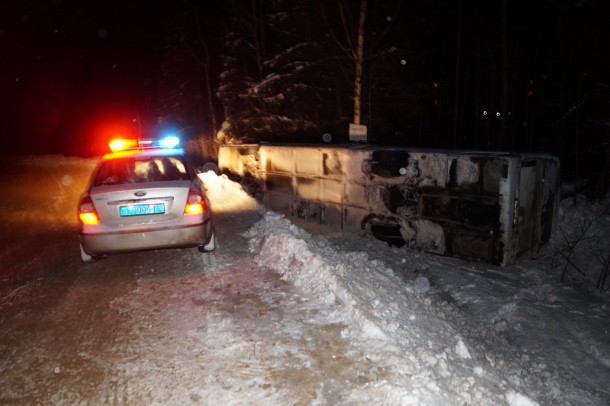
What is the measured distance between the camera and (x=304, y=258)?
556 centimetres

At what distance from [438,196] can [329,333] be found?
3857 millimetres

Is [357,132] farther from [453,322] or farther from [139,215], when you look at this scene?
[453,322]

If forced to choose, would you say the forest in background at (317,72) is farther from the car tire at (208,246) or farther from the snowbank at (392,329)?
the car tire at (208,246)

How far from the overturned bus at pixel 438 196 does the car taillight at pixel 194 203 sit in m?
3.39

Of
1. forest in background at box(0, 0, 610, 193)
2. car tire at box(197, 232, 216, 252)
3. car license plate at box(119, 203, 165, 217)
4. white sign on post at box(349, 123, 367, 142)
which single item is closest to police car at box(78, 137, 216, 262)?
car license plate at box(119, 203, 165, 217)

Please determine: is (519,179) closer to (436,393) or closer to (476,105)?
(436,393)

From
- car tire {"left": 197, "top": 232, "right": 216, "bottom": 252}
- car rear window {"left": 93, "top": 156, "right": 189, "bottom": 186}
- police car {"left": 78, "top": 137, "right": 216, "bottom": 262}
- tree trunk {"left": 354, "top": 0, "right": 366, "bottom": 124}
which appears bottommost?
car tire {"left": 197, "top": 232, "right": 216, "bottom": 252}

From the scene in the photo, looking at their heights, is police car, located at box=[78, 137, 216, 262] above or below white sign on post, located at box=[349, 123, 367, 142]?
below

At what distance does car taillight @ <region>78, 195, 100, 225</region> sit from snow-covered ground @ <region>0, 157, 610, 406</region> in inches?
31.6

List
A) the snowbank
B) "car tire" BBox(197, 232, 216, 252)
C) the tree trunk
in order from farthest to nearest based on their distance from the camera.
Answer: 1. the tree trunk
2. "car tire" BBox(197, 232, 216, 252)
3. the snowbank

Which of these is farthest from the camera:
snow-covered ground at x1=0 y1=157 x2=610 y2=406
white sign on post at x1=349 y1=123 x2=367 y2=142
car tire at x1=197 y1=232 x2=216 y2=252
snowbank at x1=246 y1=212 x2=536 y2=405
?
white sign on post at x1=349 y1=123 x2=367 y2=142

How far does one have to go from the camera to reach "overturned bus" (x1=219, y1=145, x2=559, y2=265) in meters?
6.48

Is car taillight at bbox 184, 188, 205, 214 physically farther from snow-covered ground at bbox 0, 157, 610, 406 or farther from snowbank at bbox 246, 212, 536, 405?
snowbank at bbox 246, 212, 536, 405

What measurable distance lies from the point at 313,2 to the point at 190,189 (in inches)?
571
